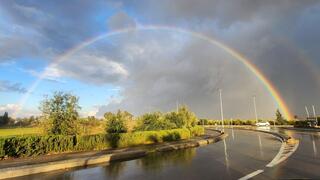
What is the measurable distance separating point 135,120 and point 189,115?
17538 mm

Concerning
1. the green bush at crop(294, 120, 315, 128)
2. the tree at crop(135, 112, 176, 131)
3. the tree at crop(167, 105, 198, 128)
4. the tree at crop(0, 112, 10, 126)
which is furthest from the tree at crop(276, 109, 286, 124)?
the tree at crop(0, 112, 10, 126)

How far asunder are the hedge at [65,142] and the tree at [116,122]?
14.5ft

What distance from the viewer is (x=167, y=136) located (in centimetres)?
3703

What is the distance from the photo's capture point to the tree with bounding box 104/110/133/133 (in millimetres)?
36812

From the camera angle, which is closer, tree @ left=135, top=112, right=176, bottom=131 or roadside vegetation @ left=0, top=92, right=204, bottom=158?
roadside vegetation @ left=0, top=92, right=204, bottom=158

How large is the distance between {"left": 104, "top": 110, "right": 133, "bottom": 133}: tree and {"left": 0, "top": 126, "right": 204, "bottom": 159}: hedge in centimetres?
441

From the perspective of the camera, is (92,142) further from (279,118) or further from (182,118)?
(279,118)

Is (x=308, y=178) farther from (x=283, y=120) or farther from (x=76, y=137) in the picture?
(x=283, y=120)

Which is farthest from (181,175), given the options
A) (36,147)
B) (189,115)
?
(189,115)

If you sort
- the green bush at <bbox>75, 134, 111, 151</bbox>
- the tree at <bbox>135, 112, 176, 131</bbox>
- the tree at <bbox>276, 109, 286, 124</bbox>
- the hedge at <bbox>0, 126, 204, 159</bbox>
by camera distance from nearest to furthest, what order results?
1. the hedge at <bbox>0, 126, 204, 159</bbox>
2. the green bush at <bbox>75, 134, 111, 151</bbox>
3. the tree at <bbox>135, 112, 176, 131</bbox>
4. the tree at <bbox>276, 109, 286, 124</bbox>

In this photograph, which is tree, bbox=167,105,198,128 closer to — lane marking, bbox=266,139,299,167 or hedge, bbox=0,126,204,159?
hedge, bbox=0,126,204,159

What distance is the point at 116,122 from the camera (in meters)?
37.0

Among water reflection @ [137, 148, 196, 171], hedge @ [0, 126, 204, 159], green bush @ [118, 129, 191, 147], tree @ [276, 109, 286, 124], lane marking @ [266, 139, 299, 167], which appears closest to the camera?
lane marking @ [266, 139, 299, 167]

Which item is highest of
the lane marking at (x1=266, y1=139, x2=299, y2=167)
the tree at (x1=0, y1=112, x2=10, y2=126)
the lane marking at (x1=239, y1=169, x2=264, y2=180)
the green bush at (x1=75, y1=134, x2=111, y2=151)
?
the tree at (x1=0, y1=112, x2=10, y2=126)
